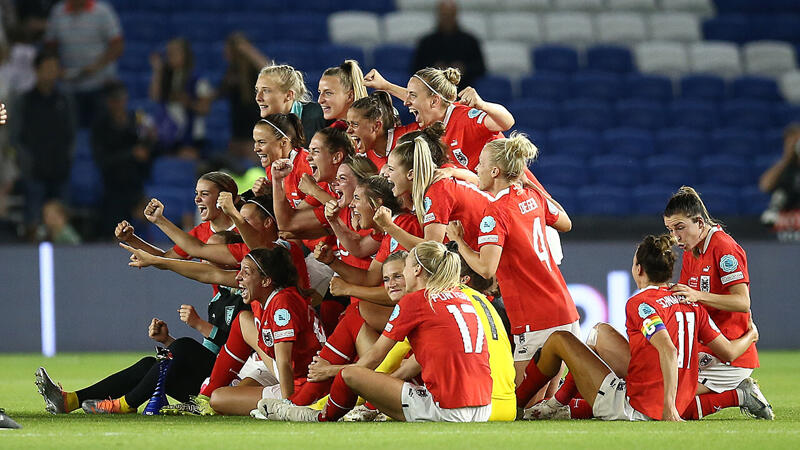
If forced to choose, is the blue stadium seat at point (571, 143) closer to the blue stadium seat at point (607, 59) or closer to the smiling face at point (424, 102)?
the blue stadium seat at point (607, 59)

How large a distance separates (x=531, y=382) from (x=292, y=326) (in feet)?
4.86

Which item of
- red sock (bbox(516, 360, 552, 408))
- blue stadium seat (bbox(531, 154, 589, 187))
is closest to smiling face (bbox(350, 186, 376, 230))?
red sock (bbox(516, 360, 552, 408))

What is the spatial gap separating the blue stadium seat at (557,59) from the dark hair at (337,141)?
30.7 ft

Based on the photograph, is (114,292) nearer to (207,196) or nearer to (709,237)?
(207,196)

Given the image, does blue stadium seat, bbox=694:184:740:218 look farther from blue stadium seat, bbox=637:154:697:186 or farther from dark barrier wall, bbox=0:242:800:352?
dark barrier wall, bbox=0:242:800:352

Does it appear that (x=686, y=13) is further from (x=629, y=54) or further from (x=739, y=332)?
(x=739, y=332)

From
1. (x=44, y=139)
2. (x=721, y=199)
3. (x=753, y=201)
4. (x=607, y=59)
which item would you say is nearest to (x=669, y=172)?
(x=721, y=199)

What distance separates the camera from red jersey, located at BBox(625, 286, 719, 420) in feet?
22.9

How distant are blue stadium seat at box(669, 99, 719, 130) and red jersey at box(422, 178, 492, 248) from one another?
953 centimetres

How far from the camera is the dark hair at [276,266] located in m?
7.55

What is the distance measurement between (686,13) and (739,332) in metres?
11.4

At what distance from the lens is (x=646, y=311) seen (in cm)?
697

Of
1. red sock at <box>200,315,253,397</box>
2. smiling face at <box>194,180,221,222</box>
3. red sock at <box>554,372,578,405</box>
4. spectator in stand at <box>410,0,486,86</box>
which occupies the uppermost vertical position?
spectator in stand at <box>410,0,486,86</box>

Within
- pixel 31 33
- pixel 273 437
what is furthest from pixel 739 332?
pixel 31 33
